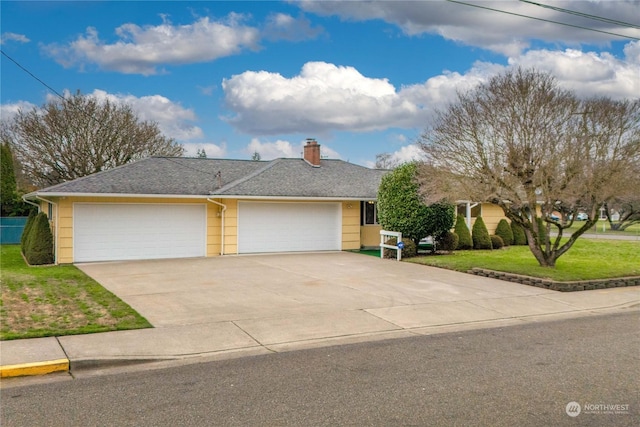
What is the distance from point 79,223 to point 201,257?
4276 millimetres

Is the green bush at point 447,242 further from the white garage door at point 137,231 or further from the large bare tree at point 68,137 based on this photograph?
the large bare tree at point 68,137

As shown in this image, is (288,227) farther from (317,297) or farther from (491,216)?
(491,216)

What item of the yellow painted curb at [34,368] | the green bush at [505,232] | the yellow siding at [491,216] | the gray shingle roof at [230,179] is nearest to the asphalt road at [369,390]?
the yellow painted curb at [34,368]

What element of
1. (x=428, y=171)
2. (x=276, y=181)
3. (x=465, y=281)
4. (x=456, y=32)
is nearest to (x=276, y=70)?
(x=276, y=181)

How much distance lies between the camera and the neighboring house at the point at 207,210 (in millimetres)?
18094

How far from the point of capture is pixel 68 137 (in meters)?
33.3


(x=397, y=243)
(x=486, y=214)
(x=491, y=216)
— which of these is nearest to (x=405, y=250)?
(x=397, y=243)

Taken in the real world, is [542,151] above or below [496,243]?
above

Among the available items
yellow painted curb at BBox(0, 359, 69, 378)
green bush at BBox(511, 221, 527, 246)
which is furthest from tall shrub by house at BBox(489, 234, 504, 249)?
yellow painted curb at BBox(0, 359, 69, 378)

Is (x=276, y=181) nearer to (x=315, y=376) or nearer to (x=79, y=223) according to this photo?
(x=79, y=223)

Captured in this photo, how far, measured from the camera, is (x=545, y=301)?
37.7ft

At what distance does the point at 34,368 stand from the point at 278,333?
3362 mm

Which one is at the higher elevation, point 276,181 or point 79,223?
point 276,181

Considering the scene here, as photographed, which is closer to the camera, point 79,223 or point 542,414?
point 542,414
